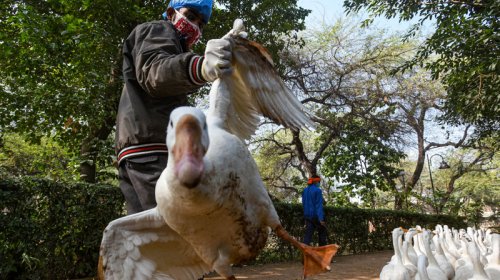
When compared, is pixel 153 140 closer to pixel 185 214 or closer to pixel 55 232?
pixel 185 214

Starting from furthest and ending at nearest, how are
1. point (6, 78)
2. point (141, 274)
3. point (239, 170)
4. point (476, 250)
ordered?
point (6, 78), point (476, 250), point (141, 274), point (239, 170)

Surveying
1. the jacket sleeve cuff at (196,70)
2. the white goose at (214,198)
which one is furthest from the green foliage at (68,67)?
the jacket sleeve cuff at (196,70)

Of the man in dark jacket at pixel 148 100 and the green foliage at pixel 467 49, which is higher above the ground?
the green foliage at pixel 467 49

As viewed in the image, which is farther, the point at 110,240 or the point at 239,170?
the point at 110,240

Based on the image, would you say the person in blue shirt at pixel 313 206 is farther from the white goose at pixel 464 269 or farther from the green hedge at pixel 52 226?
the green hedge at pixel 52 226

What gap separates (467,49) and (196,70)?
8.85 meters

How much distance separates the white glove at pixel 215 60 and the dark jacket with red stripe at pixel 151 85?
3cm

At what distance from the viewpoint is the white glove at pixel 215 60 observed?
1.75 m

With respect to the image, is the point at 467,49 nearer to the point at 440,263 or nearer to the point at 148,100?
the point at 440,263

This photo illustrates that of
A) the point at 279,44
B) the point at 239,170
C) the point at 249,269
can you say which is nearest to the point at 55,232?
the point at 249,269

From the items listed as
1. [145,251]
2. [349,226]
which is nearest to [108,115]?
[145,251]

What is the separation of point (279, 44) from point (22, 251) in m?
7.19

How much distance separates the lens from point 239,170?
165 centimetres

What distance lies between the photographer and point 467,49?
8969 millimetres
